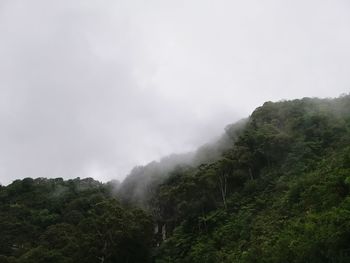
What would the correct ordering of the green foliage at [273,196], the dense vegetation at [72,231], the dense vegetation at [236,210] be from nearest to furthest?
the green foliage at [273,196] < the dense vegetation at [236,210] < the dense vegetation at [72,231]

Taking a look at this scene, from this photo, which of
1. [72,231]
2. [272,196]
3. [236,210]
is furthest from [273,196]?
[72,231]

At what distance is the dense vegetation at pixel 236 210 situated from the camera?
20359 mm

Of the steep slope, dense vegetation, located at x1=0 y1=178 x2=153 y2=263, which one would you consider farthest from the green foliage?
dense vegetation, located at x1=0 y1=178 x2=153 y2=263

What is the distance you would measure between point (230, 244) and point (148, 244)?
721cm

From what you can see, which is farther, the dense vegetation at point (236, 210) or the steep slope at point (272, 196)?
the dense vegetation at point (236, 210)

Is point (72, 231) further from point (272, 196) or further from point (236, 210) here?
point (272, 196)

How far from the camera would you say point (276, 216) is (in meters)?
25.7

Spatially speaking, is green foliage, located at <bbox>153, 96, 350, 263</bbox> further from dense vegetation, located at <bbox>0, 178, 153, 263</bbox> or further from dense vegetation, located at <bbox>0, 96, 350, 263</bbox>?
dense vegetation, located at <bbox>0, 178, 153, 263</bbox>

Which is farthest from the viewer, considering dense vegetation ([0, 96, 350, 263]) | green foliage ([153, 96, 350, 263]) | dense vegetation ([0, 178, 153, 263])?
dense vegetation ([0, 178, 153, 263])

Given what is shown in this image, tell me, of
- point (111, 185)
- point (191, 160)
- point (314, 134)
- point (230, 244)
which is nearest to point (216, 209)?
point (230, 244)

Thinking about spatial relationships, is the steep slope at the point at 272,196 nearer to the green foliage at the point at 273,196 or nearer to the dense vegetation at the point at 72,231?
the green foliage at the point at 273,196

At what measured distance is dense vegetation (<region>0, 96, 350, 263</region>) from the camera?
66.8 feet

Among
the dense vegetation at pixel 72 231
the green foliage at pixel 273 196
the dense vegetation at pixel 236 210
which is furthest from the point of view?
the dense vegetation at pixel 72 231

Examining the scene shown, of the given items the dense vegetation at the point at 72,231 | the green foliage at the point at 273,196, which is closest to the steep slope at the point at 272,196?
the green foliage at the point at 273,196
